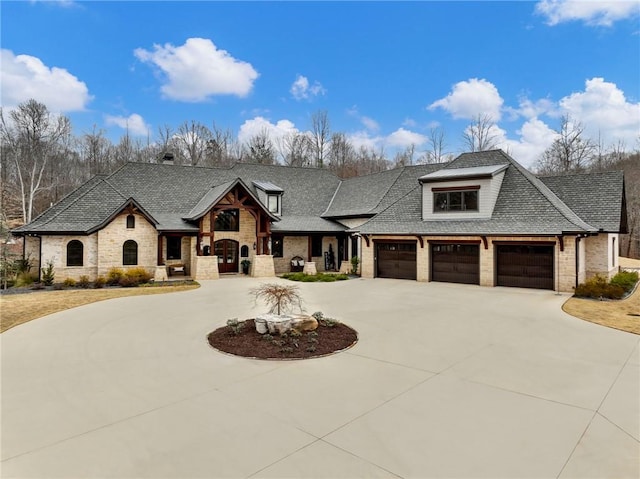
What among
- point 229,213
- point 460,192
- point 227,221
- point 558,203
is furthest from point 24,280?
point 558,203

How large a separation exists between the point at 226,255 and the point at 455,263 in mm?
13713

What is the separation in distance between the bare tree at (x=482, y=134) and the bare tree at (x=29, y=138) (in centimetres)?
4248

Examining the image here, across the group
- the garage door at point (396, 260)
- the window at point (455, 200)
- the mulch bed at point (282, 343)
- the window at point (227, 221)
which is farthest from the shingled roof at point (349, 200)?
the mulch bed at point (282, 343)

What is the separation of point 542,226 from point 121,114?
147ft

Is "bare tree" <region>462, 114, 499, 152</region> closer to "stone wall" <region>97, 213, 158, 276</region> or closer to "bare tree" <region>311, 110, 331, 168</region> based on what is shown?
"bare tree" <region>311, 110, 331, 168</region>

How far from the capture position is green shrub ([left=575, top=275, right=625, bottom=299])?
14359mm

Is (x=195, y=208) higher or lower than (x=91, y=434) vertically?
higher

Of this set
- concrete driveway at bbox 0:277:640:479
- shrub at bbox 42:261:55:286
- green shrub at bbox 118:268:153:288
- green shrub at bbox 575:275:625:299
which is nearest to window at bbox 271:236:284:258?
green shrub at bbox 118:268:153:288

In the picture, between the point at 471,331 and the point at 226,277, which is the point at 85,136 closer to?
the point at 226,277

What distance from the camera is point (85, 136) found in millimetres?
42062

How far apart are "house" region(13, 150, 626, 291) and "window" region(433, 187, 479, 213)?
0.06 m

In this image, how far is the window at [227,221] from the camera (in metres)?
23.1

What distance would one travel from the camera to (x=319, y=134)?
4516cm

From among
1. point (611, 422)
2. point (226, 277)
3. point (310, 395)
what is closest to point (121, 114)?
point (226, 277)
